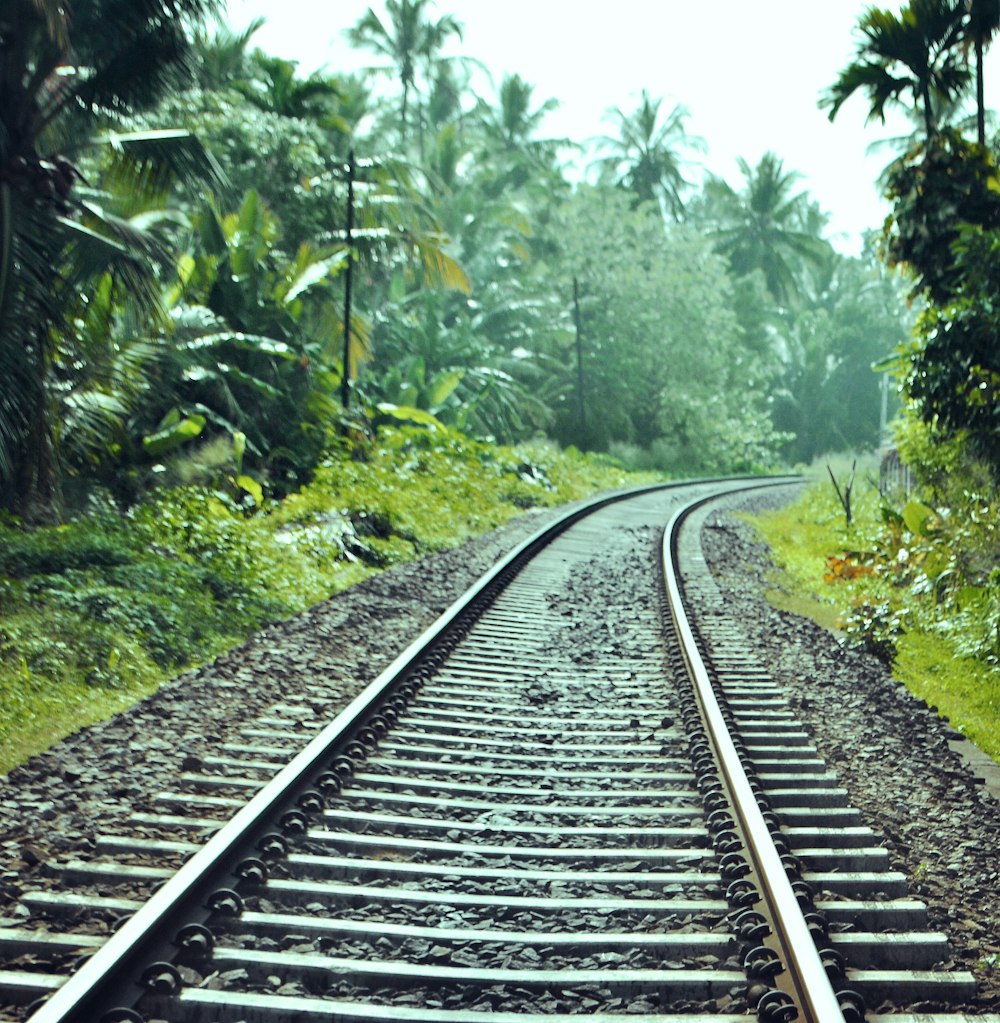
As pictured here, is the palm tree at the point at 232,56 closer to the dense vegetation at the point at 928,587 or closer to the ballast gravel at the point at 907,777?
the dense vegetation at the point at 928,587

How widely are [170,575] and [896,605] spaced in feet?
21.6

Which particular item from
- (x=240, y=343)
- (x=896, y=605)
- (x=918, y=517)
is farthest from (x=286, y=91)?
(x=896, y=605)

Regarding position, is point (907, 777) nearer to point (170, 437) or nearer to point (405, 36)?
point (170, 437)

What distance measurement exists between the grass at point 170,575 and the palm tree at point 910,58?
7786mm

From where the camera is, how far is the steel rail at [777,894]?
296 centimetres

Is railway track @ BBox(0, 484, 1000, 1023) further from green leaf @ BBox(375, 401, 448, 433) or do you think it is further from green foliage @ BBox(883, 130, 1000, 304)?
green leaf @ BBox(375, 401, 448, 433)

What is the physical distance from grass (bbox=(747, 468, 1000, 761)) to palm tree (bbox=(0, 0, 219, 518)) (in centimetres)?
750

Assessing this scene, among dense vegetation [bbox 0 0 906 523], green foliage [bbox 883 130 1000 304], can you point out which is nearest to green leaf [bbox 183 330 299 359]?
dense vegetation [bbox 0 0 906 523]

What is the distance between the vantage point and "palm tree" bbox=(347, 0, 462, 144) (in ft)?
152

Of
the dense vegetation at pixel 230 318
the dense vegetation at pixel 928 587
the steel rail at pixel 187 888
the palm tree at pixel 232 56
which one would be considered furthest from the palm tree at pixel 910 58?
the palm tree at pixel 232 56

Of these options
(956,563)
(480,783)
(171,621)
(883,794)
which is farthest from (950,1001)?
(956,563)

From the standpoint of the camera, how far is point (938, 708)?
6.96m

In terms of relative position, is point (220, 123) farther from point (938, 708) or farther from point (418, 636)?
point (938, 708)

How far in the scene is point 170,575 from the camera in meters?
9.57
